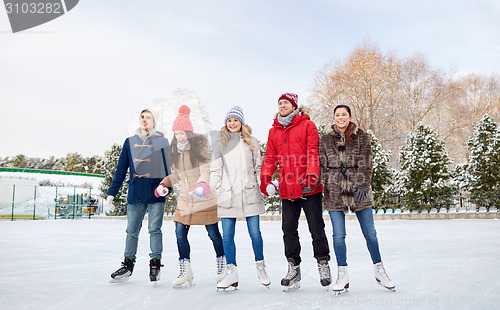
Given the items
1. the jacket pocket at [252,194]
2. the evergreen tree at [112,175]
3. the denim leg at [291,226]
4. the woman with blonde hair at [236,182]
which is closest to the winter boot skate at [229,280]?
the woman with blonde hair at [236,182]

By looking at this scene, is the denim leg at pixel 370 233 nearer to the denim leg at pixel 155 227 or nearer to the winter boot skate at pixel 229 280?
the winter boot skate at pixel 229 280

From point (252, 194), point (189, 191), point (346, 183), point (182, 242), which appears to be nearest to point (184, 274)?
point (182, 242)

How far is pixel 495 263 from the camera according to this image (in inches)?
204

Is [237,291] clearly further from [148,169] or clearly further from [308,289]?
[148,169]

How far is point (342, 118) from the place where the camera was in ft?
12.9

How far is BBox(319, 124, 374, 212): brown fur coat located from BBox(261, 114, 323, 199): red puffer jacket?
11 centimetres

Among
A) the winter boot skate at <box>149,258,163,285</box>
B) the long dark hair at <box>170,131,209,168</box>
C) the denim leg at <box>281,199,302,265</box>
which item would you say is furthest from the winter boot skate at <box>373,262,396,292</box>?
the winter boot skate at <box>149,258,163,285</box>

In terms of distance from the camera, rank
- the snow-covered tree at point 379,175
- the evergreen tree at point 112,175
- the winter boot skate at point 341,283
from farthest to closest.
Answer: the evergreen tree at point 112,175, the snow-covered tree at point 379,175, the winter boot skate at point 341,283

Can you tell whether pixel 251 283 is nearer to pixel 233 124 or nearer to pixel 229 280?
pixel 229 280

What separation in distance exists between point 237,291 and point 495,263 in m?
3.38

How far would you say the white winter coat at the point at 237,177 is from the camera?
3.94m

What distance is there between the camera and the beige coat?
4059 mm

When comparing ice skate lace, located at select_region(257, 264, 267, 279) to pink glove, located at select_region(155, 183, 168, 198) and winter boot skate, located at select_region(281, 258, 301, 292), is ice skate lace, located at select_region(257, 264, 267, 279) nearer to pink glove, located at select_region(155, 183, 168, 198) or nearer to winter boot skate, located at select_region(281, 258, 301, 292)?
winter boot skate, located at select_region(281, 258, 301, 292)

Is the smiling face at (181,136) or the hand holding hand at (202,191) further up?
the smiling face at (181,136)
